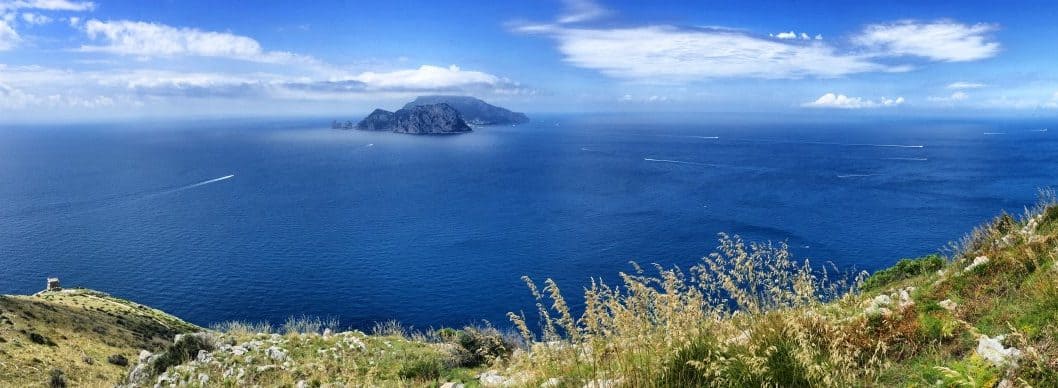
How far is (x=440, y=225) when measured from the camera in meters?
95.1

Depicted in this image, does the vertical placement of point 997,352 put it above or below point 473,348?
above

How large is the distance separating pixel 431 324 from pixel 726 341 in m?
56.7

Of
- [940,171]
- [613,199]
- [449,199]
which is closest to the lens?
[613,199]

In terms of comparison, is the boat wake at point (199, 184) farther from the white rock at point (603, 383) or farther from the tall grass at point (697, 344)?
the white rock at point (603, 383)

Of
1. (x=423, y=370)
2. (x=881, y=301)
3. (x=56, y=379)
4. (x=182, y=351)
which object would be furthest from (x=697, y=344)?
(x=56, y=379)

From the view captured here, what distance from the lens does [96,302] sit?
47344mm

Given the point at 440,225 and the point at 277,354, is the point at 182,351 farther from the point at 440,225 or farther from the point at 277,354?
→ the point at 440,225

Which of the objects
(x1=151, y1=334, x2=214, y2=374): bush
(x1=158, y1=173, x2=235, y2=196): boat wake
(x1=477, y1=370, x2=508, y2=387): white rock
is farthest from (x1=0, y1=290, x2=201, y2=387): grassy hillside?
(x1=158, y1=173, x2=235, y2=196): boat wake

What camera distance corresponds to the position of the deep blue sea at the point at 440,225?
A: 6781 cm

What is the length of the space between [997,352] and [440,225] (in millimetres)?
92050

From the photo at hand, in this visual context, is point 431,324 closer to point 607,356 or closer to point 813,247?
point 813,247

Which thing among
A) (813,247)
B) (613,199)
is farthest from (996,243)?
(613,199)

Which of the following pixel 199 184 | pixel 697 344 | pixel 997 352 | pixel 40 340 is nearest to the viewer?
pixel 997 352

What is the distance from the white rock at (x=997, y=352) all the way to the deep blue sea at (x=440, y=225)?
55059 millimetres
